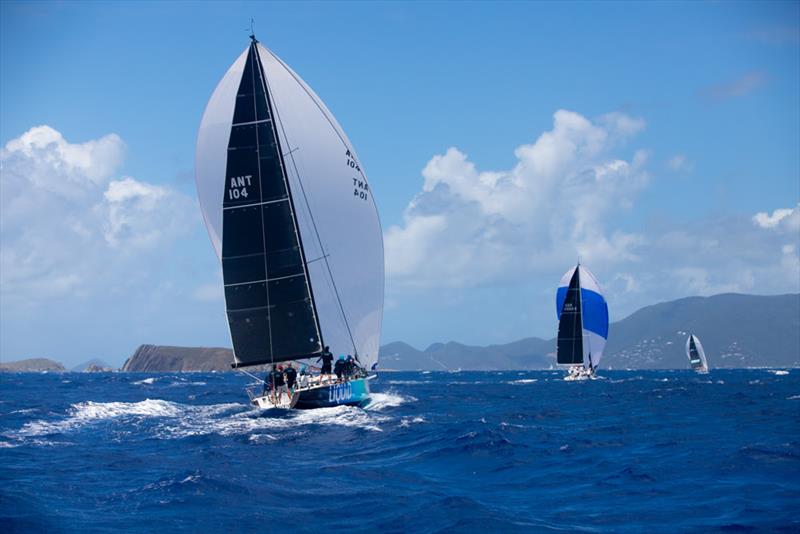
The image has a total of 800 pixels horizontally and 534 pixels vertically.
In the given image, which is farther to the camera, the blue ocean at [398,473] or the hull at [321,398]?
the hull at [321,398]

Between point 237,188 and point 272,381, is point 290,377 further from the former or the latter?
point 237,188

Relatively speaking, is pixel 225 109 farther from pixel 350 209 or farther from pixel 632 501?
pixel 632 501

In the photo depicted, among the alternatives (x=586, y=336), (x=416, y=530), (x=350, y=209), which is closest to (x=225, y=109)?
(x=350, y=209)

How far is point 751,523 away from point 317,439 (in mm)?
12900

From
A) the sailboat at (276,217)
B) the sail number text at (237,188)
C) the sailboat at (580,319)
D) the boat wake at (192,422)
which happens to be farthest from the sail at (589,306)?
the sail number text at (237,188)

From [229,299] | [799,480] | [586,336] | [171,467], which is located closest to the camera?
[799,480]

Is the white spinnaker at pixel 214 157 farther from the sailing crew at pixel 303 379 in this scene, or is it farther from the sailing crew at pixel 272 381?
the sailing crew at pixel 303 379

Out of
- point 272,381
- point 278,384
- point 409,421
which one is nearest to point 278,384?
point 278,384

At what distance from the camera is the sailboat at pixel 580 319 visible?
72.0m

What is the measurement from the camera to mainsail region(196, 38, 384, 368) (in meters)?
30.8

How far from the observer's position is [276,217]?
101 feet

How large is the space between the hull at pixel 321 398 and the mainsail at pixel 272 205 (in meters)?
1.62

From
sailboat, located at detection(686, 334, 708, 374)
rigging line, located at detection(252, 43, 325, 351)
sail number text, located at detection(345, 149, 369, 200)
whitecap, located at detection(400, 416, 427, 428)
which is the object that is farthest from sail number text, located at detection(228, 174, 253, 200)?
sailboat, located at detection(686, 334, 708, 374)

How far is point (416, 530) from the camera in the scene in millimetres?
13164
